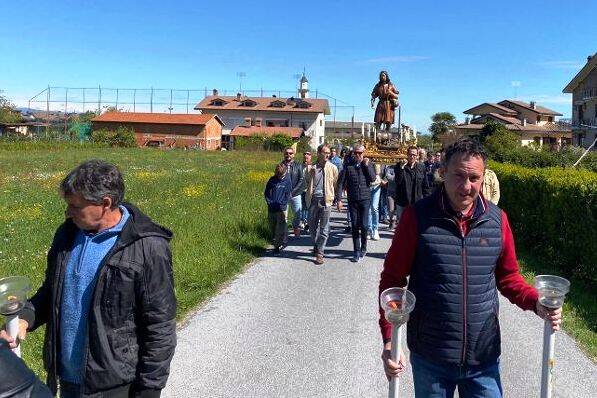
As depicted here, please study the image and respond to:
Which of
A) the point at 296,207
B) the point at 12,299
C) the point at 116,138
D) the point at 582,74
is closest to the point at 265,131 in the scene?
the point at 116,138

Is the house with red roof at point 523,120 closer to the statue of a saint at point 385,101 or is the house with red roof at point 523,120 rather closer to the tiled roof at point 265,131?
the tiled roof at point 265,131

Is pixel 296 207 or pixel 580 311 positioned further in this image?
pixel 296 207

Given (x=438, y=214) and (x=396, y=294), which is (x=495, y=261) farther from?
(x=396, y=294)

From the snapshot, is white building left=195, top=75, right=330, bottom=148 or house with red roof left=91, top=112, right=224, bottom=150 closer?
house with red roof left=91, top=112, right=224, bottom=150

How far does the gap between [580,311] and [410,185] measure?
163 inches

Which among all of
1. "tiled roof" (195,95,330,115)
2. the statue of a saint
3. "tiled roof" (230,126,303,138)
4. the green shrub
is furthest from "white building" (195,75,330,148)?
the statue of a saint

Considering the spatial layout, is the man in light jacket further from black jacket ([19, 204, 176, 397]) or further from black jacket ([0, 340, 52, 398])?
black jacket ([0, 340, 52, 398])

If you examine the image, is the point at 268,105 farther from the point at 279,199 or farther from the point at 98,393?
the point at 98,393

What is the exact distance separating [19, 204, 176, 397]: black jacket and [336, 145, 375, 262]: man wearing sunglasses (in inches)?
266

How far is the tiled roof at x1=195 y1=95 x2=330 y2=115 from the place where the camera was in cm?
8531

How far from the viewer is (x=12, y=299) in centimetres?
255

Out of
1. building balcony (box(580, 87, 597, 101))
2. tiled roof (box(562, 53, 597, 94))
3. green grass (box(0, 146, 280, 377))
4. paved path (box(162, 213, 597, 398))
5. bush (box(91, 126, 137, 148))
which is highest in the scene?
tiled roof (box(562, 53, 597, 94))

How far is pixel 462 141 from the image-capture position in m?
2.86

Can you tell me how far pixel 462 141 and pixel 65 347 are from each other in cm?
223
